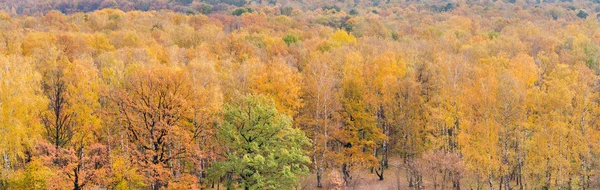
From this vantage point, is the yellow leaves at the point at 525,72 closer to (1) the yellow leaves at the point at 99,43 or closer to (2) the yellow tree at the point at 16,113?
(2) the yellow tree at the point at 16,113

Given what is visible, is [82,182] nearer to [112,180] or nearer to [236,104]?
[112,180]

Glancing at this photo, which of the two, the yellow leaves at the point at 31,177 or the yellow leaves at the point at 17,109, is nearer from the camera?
the yellow leaves at the point at 31,177

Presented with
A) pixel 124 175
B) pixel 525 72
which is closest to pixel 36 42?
pixel 124 175

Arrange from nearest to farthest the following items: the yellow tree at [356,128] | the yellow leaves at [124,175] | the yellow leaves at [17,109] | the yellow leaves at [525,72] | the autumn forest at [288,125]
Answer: the yellow leaves at [124,175] → the yellow leaves at [17,109] → the autumn forest at [288,125] → the yellow leaves at [525,72] → the yellow tree at [356,128]

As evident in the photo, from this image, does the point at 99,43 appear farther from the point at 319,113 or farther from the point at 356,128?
the point at 356,128

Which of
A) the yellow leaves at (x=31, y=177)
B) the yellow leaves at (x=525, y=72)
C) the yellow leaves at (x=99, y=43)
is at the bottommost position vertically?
the yellow leaves at (x=31, y=177)

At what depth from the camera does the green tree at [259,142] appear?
33.5m

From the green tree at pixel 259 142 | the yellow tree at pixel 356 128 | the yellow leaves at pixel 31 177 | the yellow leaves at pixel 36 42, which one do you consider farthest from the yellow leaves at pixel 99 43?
the green tree at pixel 259 142

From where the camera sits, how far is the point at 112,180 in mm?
31625

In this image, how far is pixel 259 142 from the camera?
34.5 metres

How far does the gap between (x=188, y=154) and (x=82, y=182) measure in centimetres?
685

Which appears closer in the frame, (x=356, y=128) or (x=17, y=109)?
(x=17, y=109)

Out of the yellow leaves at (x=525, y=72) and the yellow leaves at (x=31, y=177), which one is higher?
the yellow leaves at (x=525, y=72)

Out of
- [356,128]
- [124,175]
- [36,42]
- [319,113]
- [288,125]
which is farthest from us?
[36,42]
